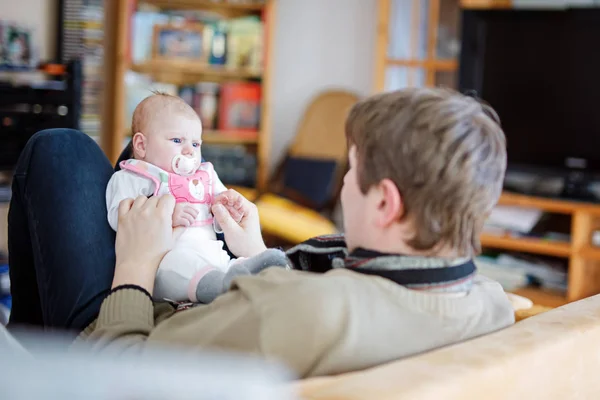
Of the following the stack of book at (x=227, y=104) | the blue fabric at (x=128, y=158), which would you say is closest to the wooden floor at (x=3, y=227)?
the stack of book at (x=227, y=104)

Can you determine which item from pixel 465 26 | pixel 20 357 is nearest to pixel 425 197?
pixel 20 357

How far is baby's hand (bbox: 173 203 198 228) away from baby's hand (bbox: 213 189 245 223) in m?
0.06

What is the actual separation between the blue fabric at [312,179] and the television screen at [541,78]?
2.97ft

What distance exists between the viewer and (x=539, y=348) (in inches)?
36.5

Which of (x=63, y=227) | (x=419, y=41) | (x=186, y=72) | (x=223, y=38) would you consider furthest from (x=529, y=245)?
(x=63, y=227)

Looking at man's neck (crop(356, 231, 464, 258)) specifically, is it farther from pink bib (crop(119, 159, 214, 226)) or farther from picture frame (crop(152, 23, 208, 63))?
picture frame (crop(152, 23, 208, 63))

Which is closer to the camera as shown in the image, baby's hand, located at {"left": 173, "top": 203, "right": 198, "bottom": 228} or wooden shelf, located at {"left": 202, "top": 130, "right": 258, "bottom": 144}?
baby's hand, located at {"left": 173, "top": 203, "right": 198, "bottom": 228}

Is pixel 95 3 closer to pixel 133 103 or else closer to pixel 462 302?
pixel 133 103

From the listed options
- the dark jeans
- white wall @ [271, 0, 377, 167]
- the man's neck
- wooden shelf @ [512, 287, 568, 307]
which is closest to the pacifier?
the dark jeans

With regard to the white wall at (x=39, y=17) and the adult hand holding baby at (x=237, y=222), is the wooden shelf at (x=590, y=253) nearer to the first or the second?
the adult hand holding baby at (x=237, y=222)

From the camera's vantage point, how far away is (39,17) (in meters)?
4.53

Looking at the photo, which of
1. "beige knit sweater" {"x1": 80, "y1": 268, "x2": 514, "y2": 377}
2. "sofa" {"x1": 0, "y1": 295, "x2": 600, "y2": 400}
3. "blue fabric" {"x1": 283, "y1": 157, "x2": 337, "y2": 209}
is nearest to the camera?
"sofa" {"x1": 0, "y1": 295, "x2": 600, "y2": 400}

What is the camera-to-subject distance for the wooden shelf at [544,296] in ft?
11.7

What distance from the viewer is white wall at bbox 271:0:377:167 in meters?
5.00
